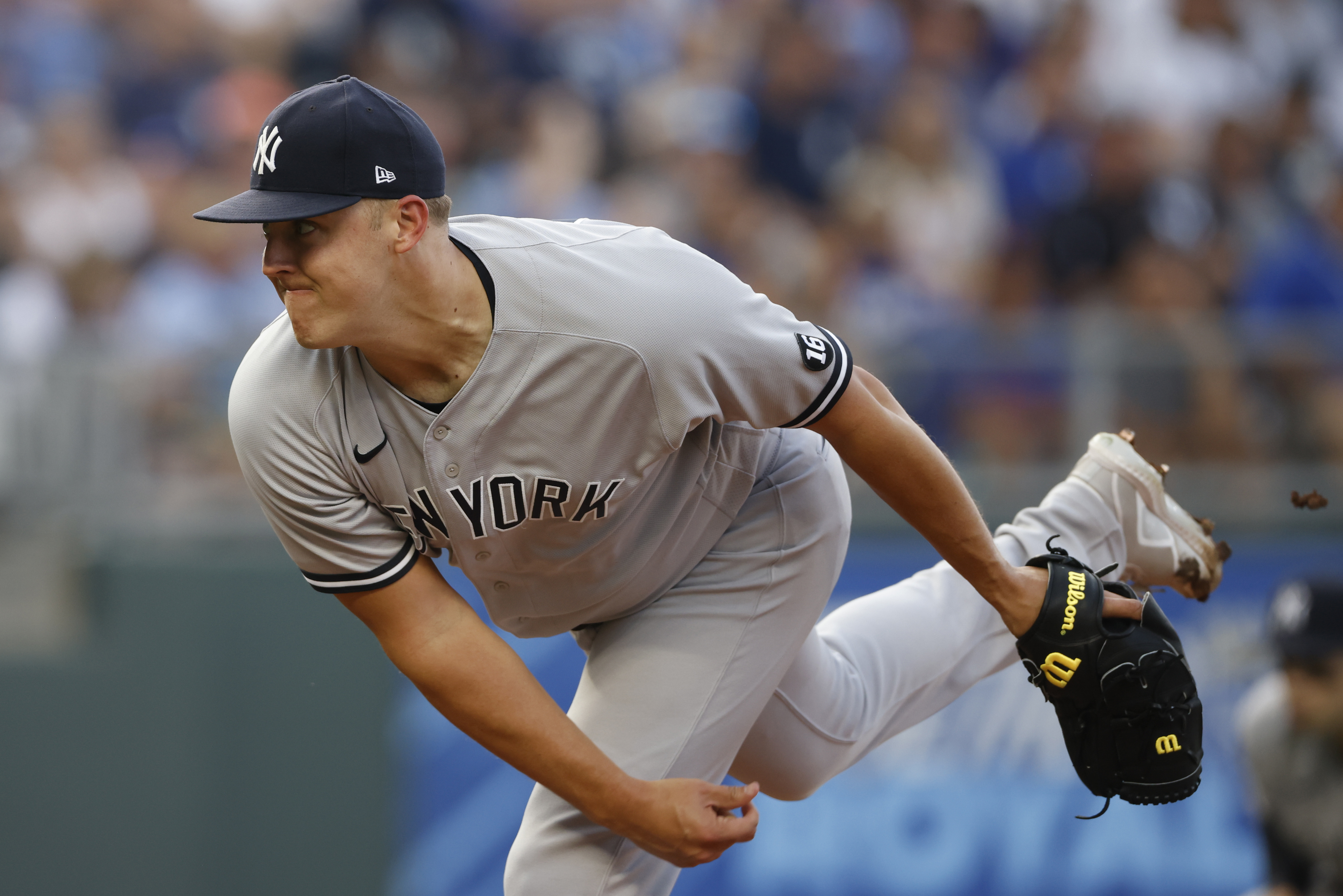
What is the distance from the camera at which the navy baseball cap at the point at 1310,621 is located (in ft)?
15.2

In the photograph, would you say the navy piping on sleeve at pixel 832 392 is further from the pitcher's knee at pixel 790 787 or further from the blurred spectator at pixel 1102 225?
the blurred spectator at pixel 1102 225

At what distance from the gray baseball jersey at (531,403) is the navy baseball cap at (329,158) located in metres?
0.24

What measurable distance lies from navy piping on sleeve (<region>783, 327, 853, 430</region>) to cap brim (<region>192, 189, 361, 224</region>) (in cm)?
89

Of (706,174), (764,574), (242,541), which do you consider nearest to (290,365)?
(764,574)

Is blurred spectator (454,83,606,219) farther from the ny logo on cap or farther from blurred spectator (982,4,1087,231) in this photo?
the ny logo on cap

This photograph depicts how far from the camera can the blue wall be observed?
6.44 meters

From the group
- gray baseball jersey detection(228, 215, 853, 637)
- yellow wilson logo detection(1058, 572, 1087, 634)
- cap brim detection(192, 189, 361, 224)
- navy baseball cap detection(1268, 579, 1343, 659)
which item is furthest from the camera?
navy baseball cap detection(1268, 579, 1343, 659)

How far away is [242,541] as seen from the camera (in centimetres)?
661

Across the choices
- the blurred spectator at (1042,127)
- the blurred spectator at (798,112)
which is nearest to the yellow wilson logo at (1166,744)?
the blurred spectator at (1042,127)

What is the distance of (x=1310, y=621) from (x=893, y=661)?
1893 millimetres

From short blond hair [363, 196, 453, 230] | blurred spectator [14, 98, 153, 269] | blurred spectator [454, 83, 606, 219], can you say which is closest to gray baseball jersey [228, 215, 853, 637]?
short blond hair [363, 196, 453, 230]

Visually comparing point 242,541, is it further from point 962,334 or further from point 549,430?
point 549,430

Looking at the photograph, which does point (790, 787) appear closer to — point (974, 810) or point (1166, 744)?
point (1166, 744)

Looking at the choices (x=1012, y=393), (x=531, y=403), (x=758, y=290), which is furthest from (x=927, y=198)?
(x=531, y=403)
